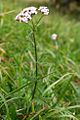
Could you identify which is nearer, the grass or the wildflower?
the wildflower

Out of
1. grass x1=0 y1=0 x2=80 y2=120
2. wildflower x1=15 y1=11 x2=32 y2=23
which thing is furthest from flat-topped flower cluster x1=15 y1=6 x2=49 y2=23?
grass x1=0 y1=0 x2=80 y2=120

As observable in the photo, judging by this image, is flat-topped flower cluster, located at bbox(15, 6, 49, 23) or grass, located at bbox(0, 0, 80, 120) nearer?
flat-topped flower cluster, located at bbox(15, 6, 49, 23)

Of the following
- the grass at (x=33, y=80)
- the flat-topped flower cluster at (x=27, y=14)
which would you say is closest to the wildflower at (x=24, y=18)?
the flat-topped flower cluster at (x=27, y=14)

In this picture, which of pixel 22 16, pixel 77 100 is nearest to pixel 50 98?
pixel 77 100

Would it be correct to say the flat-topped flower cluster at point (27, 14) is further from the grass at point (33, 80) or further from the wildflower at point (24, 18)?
the grass at point (33, 80)

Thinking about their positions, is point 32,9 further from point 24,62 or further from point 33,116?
point 24,62

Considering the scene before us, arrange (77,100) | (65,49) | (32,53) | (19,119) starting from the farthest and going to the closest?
1. (65,49)
2. (32,53)
3. (77,100)
4. (19,119)

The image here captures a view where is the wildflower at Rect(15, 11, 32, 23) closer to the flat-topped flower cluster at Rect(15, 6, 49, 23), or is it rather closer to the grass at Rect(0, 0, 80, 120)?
the flat-topped flower cluster at Rect(15, 6, 49, 23)

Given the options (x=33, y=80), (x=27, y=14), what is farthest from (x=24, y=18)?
(x=33, y=80)

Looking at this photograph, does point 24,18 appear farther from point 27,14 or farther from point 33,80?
point 33,80
